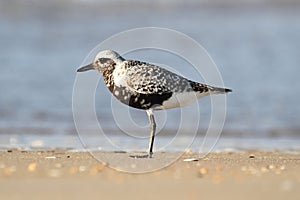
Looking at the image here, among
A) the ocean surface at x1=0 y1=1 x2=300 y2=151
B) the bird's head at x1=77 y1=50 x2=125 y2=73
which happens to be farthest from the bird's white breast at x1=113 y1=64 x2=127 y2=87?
the ocean surface at x1=0 y1=1 x2=300 y2=151

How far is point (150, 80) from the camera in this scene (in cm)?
892

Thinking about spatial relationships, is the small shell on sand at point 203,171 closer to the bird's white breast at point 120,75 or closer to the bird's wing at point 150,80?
the bird's wing at point 150,80

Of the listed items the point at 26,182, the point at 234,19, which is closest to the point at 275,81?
the point at 26,182

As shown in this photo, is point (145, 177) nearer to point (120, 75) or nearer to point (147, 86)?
point (147, 86)

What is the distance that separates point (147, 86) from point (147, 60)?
31.8ft

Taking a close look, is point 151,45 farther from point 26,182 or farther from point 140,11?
point 26,182

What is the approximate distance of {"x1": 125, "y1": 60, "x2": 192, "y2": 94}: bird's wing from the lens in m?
8.89

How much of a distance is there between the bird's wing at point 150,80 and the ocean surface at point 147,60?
154 cm

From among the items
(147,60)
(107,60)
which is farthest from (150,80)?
(147,60)

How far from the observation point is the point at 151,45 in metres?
23.5

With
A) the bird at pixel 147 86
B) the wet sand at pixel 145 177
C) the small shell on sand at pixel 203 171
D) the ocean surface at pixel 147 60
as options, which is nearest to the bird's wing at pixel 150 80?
the bird at pixel 147 86

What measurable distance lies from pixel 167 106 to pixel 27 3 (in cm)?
2768

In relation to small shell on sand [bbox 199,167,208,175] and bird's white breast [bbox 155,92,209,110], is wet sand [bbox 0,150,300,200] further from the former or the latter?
bird's white breast [bbox 155,92,209,110]

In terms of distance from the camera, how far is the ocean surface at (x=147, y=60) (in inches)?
475
